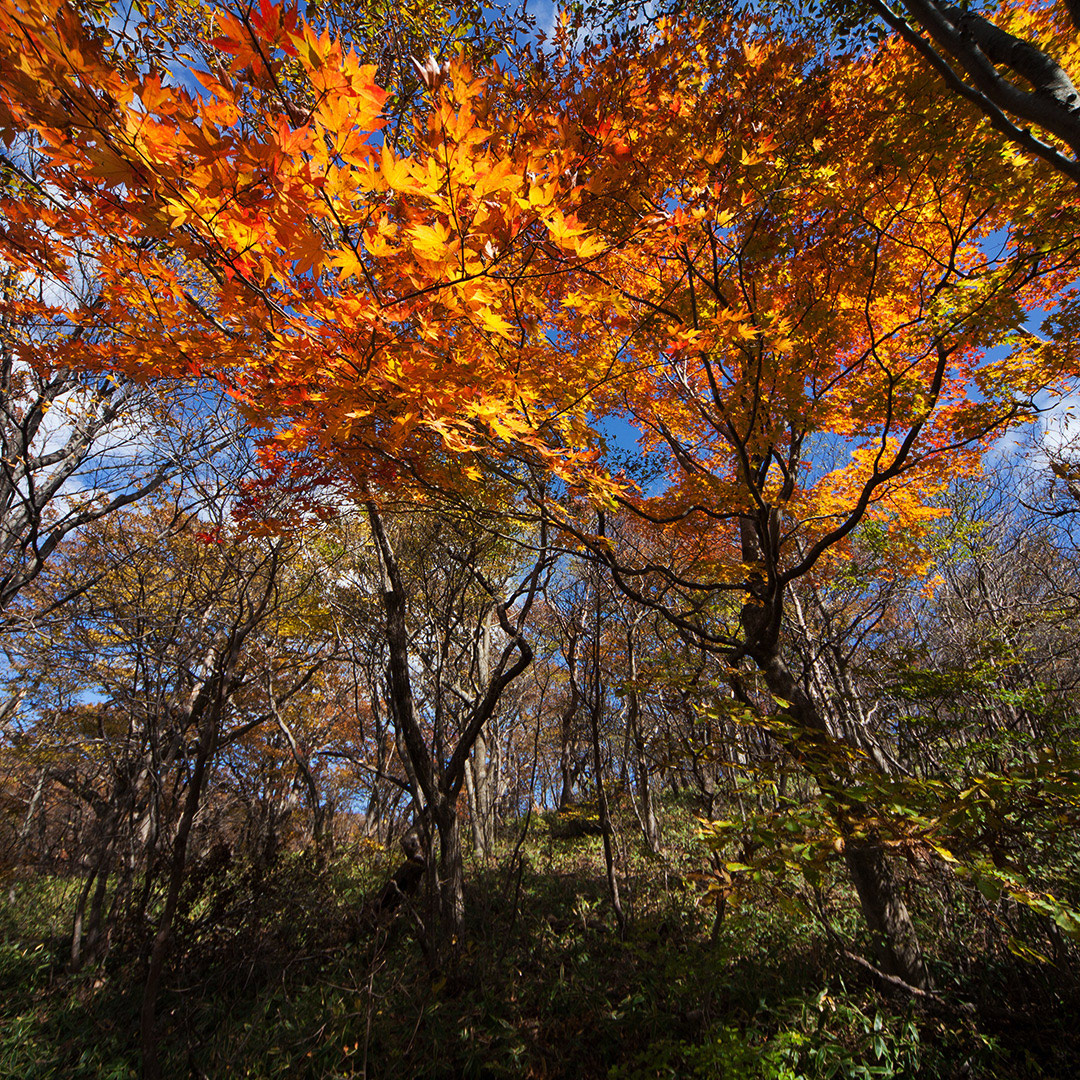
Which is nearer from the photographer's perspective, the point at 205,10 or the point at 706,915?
the point at 205,10

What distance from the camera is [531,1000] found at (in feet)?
15.3

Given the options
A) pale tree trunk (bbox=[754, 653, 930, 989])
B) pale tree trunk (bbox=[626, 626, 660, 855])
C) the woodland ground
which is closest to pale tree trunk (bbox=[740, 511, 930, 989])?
pale tree trunk (bbox=[754, 653, 930, 989])

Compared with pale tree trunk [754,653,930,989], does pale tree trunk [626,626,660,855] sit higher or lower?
higher

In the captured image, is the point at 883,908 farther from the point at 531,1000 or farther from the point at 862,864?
the point at 531,1000

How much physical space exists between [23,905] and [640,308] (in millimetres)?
13633

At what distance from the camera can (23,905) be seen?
8273mm

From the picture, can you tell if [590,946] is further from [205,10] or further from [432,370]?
[205,10]

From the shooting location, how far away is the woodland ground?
3.42 m

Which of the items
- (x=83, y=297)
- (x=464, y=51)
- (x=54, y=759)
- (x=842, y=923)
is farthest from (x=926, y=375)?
(x=54, y=759)

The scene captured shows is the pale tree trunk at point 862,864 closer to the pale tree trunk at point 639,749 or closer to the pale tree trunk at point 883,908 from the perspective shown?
the pale tree trunk at point 883,908

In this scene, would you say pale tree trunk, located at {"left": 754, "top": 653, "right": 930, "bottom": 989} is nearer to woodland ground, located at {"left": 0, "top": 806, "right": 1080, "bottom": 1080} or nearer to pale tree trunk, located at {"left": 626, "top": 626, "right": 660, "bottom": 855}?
woodland ground, located at {"left": 0, "top": 806, "right": 1080, "bottom": 1080}

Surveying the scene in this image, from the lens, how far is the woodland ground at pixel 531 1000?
3.42 m

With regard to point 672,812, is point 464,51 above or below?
above

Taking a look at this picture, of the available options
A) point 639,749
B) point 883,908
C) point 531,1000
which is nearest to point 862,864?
point 883,908
